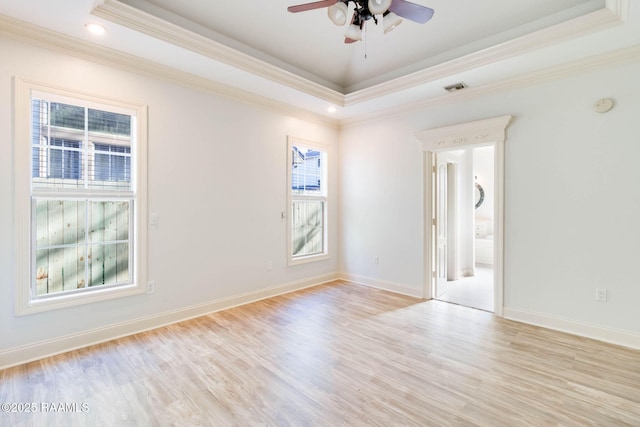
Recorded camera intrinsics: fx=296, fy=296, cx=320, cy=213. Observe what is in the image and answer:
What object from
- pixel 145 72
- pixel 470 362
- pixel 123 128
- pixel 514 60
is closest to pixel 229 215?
pixel 123 128

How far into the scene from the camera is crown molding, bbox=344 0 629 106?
2.39 meters

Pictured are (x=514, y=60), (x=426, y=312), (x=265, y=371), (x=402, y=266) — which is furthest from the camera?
(x=402, y=266)

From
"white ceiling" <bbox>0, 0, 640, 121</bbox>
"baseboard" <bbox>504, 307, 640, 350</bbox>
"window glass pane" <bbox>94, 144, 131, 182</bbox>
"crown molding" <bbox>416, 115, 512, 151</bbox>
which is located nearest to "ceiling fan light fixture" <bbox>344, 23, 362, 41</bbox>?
"white ceiling" <bbox>0, 0, 640, 121</bbox>

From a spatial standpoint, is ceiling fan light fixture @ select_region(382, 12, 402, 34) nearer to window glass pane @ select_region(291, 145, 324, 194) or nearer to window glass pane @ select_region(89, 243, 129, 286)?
window glass pane @ select_region(291, 145, 324, 194)

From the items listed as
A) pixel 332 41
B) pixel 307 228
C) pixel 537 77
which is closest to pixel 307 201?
pixel 307 228

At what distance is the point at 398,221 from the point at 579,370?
8.35ft

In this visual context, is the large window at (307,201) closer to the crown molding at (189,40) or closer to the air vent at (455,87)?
the crown molding at (189,40)

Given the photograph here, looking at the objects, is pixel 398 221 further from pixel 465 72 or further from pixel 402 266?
pixel 465 72

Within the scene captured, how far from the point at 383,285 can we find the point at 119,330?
11.3 feet

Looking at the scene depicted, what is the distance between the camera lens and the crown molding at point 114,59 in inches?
95.9

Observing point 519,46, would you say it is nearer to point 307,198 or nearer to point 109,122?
point 307,198

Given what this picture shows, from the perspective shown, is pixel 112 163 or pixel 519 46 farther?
pixel 112 163

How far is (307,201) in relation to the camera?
16.0 ft

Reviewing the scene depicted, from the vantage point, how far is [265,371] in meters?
2.36
